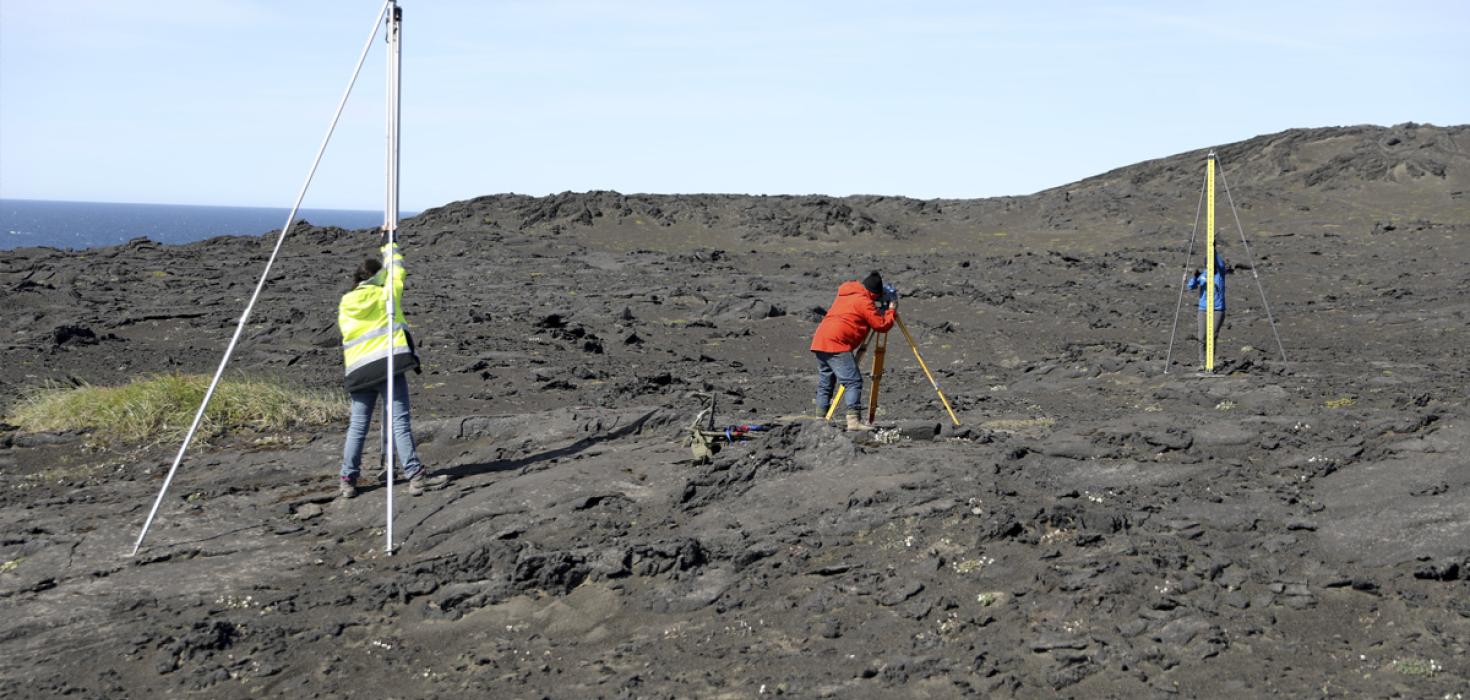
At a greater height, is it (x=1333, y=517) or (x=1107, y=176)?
(x=1107, y=176)

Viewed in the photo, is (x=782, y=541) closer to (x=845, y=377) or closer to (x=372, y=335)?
(x=845, y=377)

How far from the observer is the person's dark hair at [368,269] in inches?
345

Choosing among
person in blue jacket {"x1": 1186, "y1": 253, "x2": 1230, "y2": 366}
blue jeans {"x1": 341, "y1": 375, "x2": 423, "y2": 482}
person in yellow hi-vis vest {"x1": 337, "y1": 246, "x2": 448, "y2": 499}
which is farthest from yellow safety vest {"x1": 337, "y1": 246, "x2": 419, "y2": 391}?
person in blue jacket {"x1": 1186, "y1": 253, "x2": 1230, "y2": 366}

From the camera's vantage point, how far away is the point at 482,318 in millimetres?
21078

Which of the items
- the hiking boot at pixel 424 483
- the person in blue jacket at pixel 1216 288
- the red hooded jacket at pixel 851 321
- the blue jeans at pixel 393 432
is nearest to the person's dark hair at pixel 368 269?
the blue jeans at pixel 393 432

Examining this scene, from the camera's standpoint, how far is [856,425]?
983cm

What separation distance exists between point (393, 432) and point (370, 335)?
0.69 metres

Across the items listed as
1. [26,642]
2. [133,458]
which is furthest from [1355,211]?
[26,642]

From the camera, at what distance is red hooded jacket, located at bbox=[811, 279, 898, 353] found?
10.2 m

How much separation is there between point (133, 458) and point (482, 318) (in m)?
10.2

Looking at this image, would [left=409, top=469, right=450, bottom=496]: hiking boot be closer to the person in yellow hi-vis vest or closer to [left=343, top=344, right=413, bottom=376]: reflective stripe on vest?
the person in yellow hi-vis vest

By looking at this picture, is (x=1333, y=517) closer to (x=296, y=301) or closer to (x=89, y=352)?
(x=89, y=352)

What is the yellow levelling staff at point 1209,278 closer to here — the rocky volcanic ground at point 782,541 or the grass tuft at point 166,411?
the rocky volcanic ground at point 782,541

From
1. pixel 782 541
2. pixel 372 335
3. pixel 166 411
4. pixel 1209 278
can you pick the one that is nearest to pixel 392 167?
pixel 372 335
